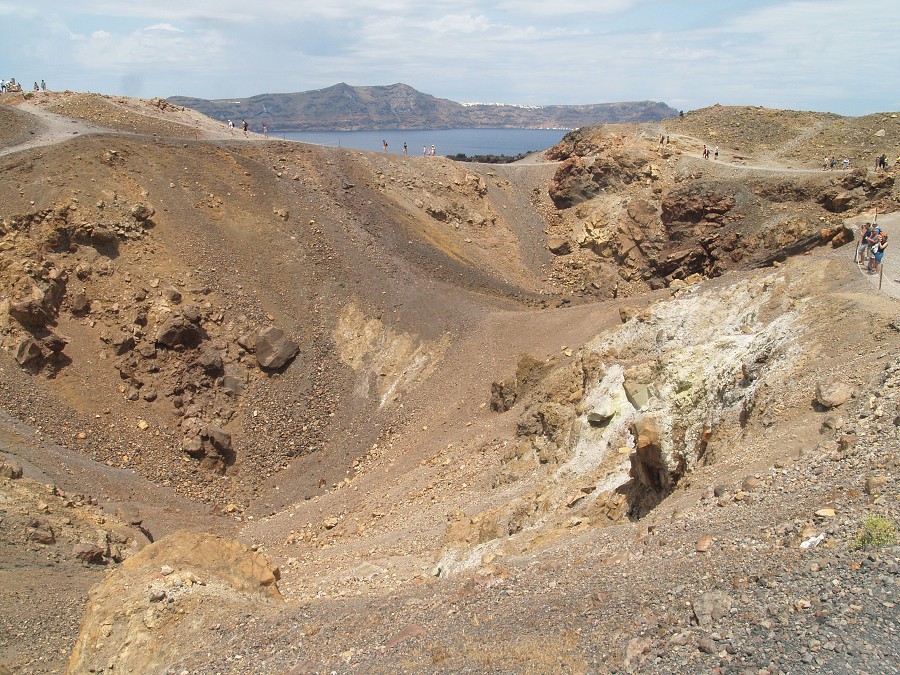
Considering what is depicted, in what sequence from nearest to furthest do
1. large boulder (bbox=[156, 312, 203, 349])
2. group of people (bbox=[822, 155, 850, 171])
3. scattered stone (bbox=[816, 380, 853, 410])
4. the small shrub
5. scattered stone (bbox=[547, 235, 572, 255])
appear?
the small shrub < scattered stone (bbox=[816, 380, 853, 410]) < large boulder (bbox=[156, 312, 203, 349]) < group of people (bbox=[822, 155, 850, 171]) < scattered stone (bbox=[547, 235, 572, 255])

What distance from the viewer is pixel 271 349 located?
24203 millimetres

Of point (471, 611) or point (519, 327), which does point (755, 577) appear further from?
point (519, 327)

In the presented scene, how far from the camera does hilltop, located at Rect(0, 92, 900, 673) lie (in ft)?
25.9

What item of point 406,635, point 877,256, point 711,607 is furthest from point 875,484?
point 877,256

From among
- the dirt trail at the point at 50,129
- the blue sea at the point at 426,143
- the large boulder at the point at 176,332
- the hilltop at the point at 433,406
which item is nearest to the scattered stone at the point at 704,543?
the hilltop at the point at 433,406

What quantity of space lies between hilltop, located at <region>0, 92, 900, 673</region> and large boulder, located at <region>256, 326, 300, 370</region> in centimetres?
10

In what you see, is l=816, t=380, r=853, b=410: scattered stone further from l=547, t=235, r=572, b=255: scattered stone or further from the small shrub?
l=547, t=235, r=572, b=255: scattered stone

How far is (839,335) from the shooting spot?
471 inches

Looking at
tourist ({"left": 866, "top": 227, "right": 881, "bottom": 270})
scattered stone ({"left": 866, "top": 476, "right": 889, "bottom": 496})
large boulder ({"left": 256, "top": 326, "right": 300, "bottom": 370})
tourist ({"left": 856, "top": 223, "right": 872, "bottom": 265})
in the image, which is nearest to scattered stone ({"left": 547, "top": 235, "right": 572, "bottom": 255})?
large boulder ({"left": 256, "top": 326, "right": 300, "bottom": 370})

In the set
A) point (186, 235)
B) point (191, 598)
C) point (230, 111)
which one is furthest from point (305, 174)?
point (230, 111)

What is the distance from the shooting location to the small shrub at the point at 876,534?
6.51 metres

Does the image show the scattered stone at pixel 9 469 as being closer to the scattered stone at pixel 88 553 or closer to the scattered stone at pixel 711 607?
the scattered stone at pixel 88 553

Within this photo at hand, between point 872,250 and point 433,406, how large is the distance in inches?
558

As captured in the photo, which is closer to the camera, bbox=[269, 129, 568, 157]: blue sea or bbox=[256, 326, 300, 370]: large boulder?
bbox=[256, 326, 300, 370]: large boulder
